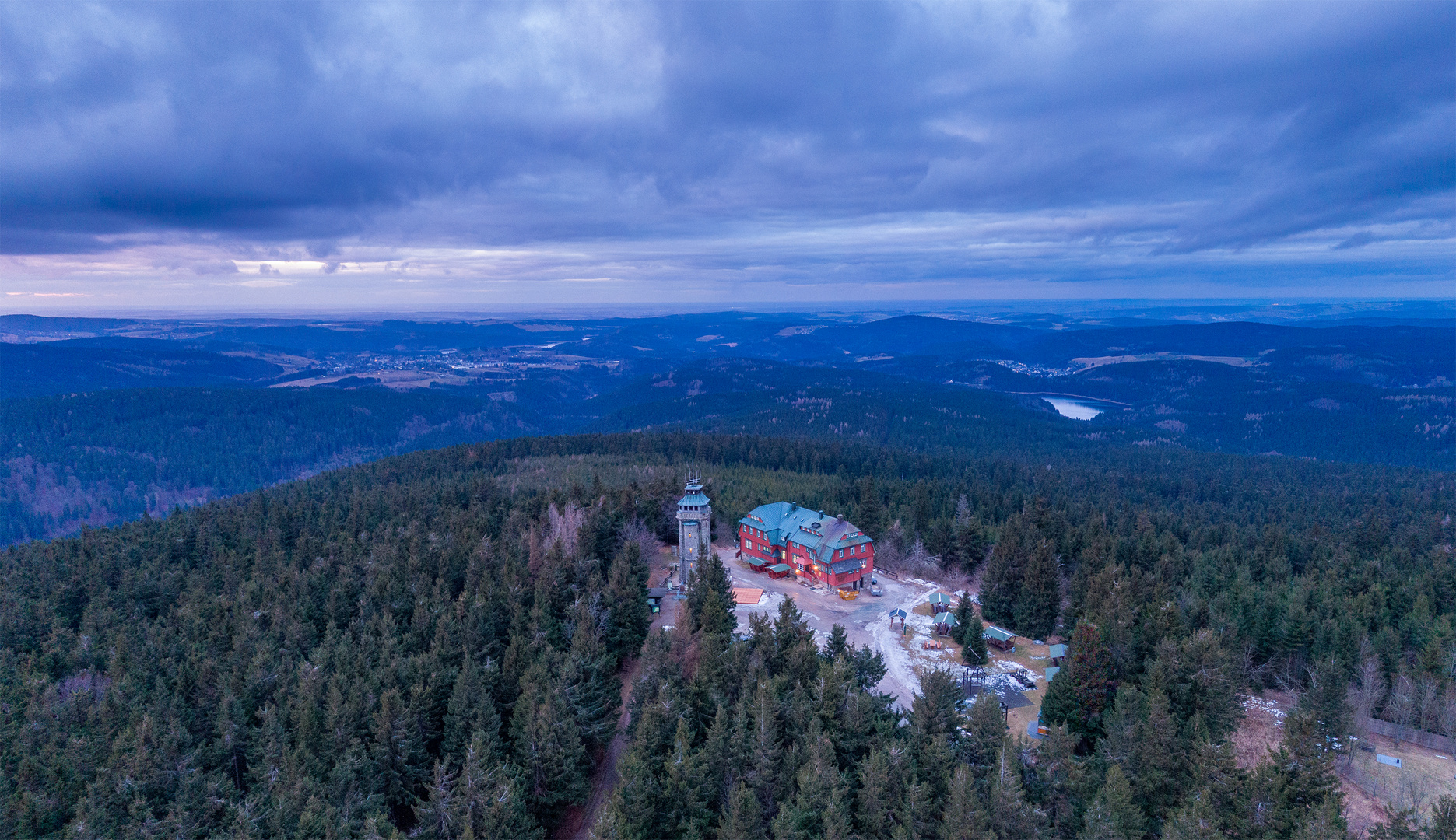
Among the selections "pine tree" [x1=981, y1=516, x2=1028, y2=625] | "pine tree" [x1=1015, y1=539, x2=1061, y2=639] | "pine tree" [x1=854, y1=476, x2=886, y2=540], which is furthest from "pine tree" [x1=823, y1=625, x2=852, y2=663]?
"pine tree" [x1=854, y1=476, x2=886, y2=540]

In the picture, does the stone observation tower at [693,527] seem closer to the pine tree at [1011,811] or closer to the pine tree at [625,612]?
the pine tree at [625,612]

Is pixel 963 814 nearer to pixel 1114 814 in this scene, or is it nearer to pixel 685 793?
pixel 1114 814

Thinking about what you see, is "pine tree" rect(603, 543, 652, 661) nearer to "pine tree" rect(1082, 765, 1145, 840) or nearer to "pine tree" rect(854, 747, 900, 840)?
"pine tree" rect(854, 747, 900, 840)

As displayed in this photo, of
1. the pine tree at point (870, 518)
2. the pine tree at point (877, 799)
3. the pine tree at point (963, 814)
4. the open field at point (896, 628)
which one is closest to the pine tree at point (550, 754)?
the pine tree at point (877, 799)

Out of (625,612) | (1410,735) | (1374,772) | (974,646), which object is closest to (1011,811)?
(974,646)

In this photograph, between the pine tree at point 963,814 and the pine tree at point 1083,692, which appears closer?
the pine tree at point 963,814

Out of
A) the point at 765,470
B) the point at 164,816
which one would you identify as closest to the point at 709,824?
the point at 164,816

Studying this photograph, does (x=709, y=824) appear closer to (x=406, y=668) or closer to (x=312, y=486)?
(x=406, y=668)
